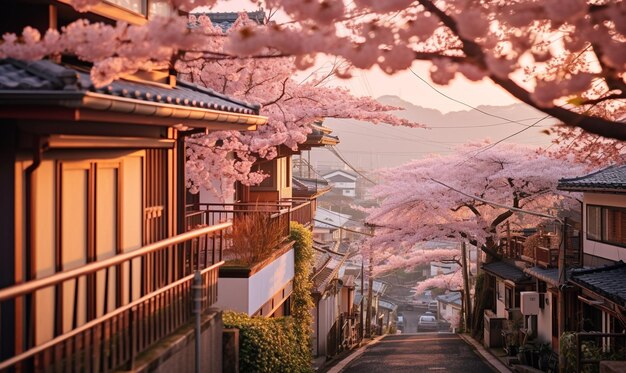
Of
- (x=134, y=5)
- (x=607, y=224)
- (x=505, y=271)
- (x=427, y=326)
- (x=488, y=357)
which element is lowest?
(x=427, y=326)

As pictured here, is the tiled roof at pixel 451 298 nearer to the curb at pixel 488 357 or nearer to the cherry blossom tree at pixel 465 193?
the curb at pixel 488 357

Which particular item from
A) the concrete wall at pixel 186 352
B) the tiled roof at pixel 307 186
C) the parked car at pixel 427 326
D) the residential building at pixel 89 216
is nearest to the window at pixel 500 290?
the tiled roof at pixel 307 186

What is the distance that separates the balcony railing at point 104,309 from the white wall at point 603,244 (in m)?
14.3

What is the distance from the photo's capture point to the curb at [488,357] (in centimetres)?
2383

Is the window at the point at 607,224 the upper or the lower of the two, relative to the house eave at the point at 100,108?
lower

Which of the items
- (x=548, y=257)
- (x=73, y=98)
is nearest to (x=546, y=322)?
(x=548, y=257)

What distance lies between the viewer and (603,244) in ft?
70.2

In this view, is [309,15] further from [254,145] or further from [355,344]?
[355,344]

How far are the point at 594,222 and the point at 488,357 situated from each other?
23.4 feet

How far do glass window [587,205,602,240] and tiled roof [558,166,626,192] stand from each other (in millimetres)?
910

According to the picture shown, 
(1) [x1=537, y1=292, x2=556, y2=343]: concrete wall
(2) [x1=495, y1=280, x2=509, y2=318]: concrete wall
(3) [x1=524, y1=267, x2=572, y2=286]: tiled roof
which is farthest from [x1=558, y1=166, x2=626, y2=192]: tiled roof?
(2) [x1=495, y1=280, x2=509, y2=318]: concrete wall

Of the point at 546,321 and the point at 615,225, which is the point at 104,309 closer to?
the point at 615,225

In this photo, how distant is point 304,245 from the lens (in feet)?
62.2

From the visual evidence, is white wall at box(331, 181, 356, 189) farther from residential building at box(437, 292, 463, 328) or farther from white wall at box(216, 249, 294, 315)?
white wall at box(216, 249, 294, 315)
